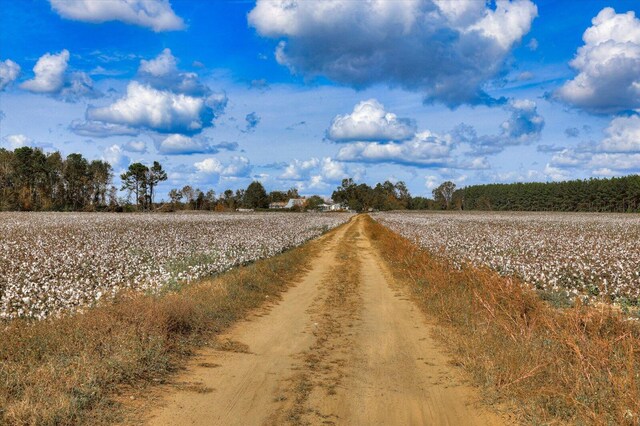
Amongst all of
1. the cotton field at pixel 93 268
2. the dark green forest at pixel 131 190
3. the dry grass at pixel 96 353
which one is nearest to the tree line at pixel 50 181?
the dark green forest at pixel 131 190

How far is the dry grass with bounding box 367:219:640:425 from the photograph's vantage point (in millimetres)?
5855

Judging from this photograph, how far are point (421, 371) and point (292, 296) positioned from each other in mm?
7508

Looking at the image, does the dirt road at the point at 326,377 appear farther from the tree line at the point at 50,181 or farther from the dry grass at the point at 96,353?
the tree line at the point at 50,181

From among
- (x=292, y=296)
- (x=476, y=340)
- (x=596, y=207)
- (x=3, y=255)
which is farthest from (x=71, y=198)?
(x=596, y=207)

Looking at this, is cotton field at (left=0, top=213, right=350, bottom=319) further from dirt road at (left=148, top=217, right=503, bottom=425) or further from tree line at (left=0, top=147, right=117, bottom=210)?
tree line at (left=0, top=147, right=117, bottom=210)

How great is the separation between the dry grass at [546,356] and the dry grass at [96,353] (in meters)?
5.23

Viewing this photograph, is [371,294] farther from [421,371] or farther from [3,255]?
[3,255]

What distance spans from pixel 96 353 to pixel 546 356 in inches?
299

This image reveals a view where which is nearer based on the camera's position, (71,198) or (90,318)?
(90,318)

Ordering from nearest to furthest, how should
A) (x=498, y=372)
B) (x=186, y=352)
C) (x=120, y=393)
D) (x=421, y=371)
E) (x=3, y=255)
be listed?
(x=120, y=393) → (x=498, y=372) → (x=421, y=371) → (x=186, y=352) → (x=3, y=255)

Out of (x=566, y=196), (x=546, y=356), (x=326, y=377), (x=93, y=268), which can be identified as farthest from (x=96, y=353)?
(x=566, y=196)

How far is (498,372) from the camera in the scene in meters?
7.18

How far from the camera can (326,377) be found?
7.39 metres

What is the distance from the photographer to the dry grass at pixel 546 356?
5.86 metres
